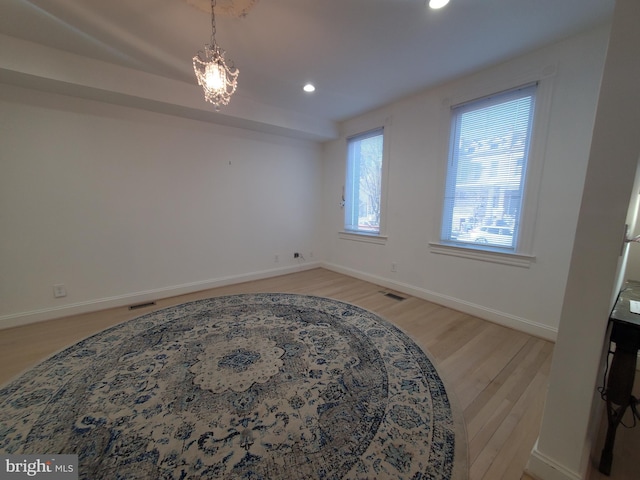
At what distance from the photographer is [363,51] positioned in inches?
89.0

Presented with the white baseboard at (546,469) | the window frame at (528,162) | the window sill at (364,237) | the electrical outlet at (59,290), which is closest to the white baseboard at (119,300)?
the electrical outlet at (59,290)

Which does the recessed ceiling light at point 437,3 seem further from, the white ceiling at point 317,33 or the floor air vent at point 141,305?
the floor air vent at point 141,305

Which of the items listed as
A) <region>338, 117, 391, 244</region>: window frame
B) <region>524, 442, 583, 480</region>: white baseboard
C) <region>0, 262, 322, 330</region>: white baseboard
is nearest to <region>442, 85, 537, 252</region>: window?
<region>338, 117, 391, 244</region>: window frame

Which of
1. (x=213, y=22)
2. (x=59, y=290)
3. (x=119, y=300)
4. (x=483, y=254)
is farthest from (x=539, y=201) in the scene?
(x=59, y=290)

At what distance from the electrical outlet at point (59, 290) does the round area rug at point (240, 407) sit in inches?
39.5

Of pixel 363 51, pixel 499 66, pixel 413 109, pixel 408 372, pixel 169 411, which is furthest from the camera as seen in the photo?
pixel 413 109

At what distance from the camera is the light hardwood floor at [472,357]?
4.30 ft

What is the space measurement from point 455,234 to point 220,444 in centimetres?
297

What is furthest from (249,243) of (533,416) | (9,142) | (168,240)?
(533,416)

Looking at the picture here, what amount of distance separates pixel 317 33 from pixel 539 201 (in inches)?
99.3

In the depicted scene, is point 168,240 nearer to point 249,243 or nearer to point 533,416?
point 249,243

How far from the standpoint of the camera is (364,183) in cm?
409

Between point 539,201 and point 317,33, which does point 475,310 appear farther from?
point 317,33

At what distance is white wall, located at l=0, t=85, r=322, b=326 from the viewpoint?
2.49m
